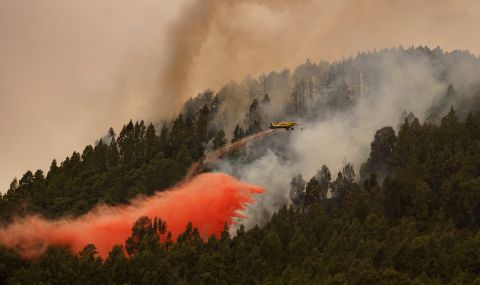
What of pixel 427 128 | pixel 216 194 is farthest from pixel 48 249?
pixel 427 128

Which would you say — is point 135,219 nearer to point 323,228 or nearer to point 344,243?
point 323,228

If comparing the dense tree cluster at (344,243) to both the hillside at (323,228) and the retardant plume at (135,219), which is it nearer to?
the hillside at (323,228)

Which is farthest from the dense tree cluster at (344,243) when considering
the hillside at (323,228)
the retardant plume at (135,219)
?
the retardant plume at (135,219)

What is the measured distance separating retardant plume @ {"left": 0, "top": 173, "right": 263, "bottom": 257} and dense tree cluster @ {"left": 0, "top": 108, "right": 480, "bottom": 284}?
3766 mm

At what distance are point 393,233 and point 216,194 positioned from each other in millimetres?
46701

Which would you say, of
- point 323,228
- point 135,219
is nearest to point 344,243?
point 323,228

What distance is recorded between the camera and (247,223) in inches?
7116

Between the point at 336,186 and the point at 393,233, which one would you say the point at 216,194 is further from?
the point at 393,233

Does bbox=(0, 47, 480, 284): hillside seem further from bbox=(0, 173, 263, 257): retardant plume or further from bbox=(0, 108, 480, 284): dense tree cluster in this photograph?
bbox=(0, 173, 263, 257): retardant plume

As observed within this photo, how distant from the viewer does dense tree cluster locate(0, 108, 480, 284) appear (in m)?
142

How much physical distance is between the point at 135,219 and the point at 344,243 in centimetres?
4797

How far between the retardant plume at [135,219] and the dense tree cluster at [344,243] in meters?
3.77

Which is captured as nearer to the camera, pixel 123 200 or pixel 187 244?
pixel 187 244

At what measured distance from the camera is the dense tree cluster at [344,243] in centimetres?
14238
